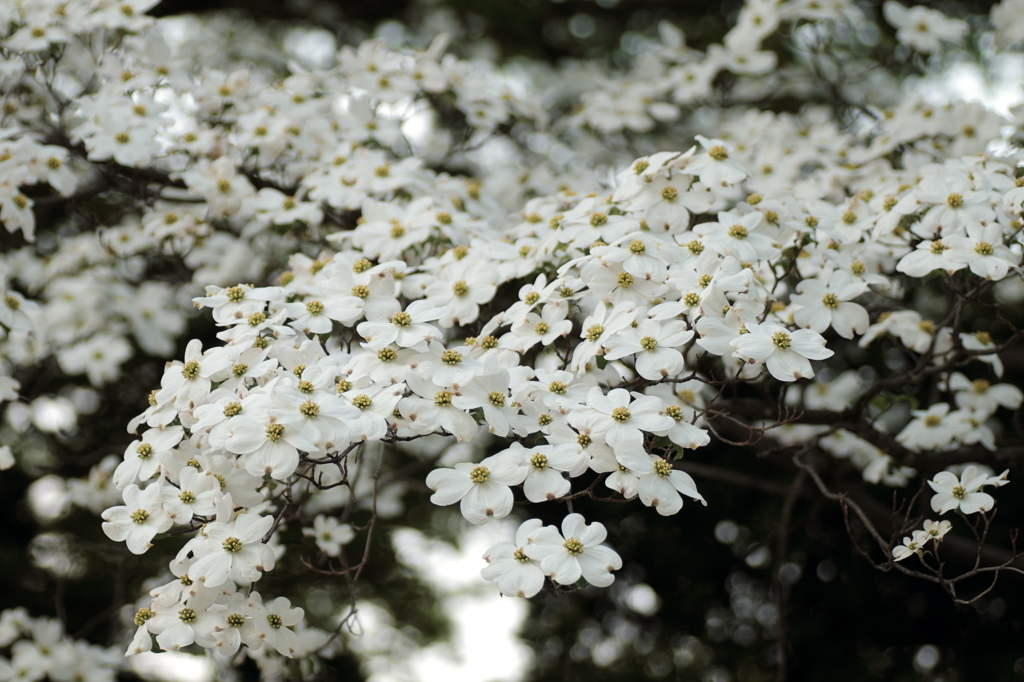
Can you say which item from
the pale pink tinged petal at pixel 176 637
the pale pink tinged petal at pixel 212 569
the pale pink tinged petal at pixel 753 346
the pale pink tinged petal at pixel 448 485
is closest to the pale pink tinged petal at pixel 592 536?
the pale pink tinged petal at pixel 448 485

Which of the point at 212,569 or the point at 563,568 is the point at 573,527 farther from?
the point at 212,569

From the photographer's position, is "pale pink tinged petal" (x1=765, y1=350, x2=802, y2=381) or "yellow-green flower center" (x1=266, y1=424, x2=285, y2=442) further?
"pale pink tinged petal" (x1=765, y1=350, x2=802, y2=381)

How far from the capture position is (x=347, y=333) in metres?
2.24

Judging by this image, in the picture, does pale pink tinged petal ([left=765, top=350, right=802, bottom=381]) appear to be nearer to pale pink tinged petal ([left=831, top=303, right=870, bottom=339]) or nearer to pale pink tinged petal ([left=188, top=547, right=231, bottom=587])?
pale pink tinged petal ([left=831, top=303, right=870, bottom=339])

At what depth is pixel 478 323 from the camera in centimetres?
255

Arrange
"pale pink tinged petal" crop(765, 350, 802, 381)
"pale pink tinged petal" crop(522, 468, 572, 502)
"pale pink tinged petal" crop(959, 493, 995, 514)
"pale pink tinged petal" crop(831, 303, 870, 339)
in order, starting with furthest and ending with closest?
"pale pink tinged petal" crop(831, 303, 870, 339), "pale pink tinged petal" crop(959, 493, 995, 514), "pale pink tinged petal" crop(765, 350, 802, 381), "pale pink tinged petal" crop(522, 468, 572, 502)

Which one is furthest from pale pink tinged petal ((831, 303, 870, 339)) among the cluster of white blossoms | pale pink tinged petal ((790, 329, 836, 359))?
the cluster of white blossoms

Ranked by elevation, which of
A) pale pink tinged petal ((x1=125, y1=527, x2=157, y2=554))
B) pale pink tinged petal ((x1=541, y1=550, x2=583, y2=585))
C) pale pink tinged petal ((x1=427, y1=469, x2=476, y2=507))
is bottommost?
pale pink tinged petal ((x1=125, y1=527, x2=157, y2=554))

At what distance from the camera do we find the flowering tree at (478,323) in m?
1.85

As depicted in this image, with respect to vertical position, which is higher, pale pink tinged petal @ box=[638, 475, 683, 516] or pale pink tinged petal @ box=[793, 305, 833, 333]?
pale pink tinged petal @ box=[793, 305, 833, 333]

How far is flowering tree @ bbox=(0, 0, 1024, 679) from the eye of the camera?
1850 millimetres

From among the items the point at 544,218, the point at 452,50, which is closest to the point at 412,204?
the point at 544,218

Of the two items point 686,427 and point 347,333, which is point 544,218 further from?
point 686,427

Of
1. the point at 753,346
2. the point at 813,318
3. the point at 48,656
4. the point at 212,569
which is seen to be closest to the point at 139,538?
the point at 212,569
